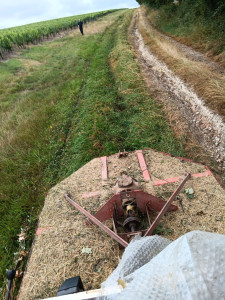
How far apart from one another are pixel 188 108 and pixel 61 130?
12.9ft

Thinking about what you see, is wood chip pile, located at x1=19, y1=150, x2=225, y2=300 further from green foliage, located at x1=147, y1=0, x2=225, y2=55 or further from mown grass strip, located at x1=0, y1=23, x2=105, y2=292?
green foliage, located at x1=147, y1=0, x2=225, y2=55

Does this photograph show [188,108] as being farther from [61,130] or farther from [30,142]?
[30,142]

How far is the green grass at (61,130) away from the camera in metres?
4.23

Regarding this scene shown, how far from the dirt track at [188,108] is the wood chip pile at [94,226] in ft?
4.25

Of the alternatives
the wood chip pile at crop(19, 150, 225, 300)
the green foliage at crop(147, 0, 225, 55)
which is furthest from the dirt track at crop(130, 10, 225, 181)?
the wood chip pile at crop(19, 150, 225, 300)

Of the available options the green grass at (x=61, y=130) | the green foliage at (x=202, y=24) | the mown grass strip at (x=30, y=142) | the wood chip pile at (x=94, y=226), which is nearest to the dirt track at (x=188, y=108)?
the green grass at (x=61, y=130)

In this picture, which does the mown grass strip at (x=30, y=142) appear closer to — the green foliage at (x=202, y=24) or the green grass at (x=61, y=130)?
the green grass at (x=61, y=130)

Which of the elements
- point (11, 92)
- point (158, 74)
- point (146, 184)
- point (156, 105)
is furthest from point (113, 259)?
point (11, 92)

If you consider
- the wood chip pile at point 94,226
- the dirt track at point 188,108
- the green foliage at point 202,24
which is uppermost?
the green foliage at point 202,24

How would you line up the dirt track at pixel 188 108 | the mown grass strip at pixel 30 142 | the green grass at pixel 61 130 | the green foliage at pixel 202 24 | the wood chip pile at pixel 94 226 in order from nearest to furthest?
the wood chip pile at pixel 94 226, the mown grass strip at pixel 30 142, the green grass at pixel 61 130, the dirt track at pixel 188 108, the green foliage at pixel 202 24

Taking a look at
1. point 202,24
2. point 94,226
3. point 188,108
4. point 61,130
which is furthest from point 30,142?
point 202,24

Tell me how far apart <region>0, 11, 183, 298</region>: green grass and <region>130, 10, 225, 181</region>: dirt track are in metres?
0.45

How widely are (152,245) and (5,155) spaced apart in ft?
16.1

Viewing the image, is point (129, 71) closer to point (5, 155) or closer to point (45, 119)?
point (45, 119)
